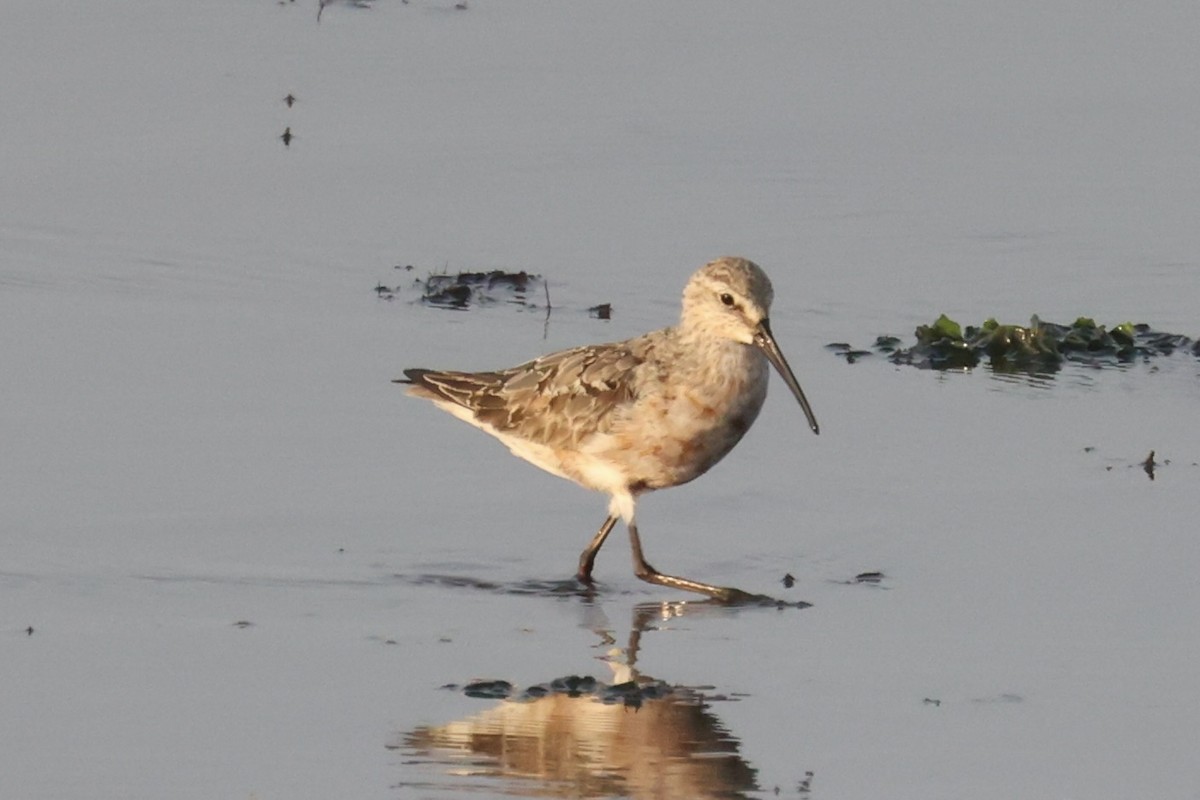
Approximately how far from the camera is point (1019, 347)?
1243 cm

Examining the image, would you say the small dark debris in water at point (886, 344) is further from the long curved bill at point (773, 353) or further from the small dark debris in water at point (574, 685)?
the small dark debris in water at point (574, 685)

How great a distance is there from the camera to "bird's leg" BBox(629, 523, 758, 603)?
952 centimetres

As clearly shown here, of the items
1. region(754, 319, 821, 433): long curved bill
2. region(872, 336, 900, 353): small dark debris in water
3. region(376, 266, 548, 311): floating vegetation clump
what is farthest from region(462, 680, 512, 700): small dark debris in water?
region(376, 266, 548, 311): floating vegetation clump

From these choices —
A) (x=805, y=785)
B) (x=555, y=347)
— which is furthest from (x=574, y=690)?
(x=555, y=347)

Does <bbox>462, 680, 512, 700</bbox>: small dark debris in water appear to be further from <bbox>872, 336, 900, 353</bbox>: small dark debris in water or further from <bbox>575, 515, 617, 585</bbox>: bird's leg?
<bbox>872, 336, 900, 353</bbox>: small dark debris in water

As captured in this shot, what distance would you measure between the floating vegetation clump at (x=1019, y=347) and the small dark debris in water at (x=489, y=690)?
463 centimetres

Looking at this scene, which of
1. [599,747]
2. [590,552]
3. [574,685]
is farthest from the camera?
[590,552]

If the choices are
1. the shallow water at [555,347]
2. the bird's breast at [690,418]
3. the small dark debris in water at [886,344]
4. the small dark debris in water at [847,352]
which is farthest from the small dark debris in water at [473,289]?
the bird's breast at [690,418]

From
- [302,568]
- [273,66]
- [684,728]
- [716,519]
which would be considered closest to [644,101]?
[273,66]

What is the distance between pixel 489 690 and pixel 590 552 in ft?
6.03

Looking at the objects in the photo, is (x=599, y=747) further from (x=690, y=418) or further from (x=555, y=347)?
(x=555, y=347)

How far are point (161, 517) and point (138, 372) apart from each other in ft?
5.81

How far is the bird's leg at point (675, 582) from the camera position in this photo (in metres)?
9.52

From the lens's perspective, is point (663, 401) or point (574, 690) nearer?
point (574, 690)
